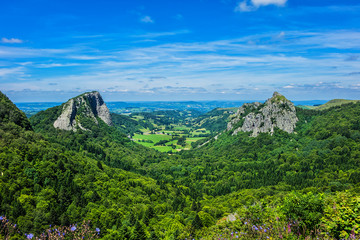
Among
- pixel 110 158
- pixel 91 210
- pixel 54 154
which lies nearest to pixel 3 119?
pixel 54 154

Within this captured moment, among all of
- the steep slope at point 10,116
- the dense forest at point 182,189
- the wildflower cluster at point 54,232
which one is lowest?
the dense forest at point 182,189

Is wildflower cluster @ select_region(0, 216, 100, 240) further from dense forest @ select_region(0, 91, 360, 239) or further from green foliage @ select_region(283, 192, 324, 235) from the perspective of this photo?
green foliage @ select_region(283, 192, 324, 235)

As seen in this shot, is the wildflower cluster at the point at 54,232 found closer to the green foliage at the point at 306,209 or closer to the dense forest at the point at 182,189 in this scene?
the dense forest at the point at 182,189

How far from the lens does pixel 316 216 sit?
1655 centimetres

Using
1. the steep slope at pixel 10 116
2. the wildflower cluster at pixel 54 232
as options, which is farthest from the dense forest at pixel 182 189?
the steep slope at pixel 10 116

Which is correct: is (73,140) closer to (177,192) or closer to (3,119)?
(3,119)

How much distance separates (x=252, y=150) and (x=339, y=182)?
9740 centimetres

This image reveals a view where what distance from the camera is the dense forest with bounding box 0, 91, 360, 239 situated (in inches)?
604

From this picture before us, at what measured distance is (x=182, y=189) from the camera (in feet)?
397

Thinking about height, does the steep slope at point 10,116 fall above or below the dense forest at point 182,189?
above

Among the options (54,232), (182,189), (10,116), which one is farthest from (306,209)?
(10,116)

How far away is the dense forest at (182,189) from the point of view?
50.4 ft

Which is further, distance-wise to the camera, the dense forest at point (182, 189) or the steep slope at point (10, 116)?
the steep slope at point (10, 116)

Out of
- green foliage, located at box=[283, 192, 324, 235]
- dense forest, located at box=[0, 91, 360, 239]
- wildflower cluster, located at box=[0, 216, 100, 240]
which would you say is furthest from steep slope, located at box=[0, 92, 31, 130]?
green foliage, located at box=[283, 192, 324, 235]
